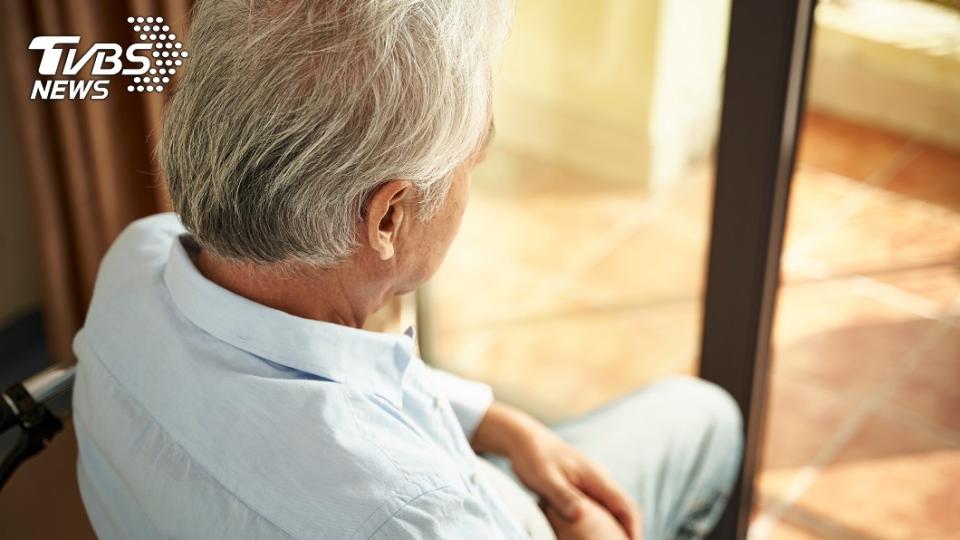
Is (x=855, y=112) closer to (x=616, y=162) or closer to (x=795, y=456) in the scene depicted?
(x=616, y=162)

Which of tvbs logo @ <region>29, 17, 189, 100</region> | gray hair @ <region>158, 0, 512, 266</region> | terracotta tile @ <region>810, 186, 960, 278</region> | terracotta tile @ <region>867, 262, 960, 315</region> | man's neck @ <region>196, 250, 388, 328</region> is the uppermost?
A: gray hair @ <region>158, 0, 512, 266</region>

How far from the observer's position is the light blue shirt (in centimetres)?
102

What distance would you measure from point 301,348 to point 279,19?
1.01 ft

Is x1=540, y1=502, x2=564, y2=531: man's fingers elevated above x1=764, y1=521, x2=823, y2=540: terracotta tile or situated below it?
above

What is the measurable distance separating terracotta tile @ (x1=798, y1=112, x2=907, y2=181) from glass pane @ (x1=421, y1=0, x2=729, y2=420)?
165 mm

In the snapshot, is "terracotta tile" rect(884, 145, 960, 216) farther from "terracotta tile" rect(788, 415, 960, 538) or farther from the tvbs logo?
the tvbs logo

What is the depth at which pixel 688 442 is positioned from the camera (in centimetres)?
163

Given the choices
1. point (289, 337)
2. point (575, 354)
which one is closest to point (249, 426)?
point (289, 337)

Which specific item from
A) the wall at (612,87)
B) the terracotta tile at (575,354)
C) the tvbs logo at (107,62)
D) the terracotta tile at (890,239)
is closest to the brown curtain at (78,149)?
the tvbs logo at (107,62)

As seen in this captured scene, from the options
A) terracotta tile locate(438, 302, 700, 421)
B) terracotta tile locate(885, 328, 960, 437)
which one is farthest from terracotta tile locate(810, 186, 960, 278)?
terracotta tile locate(438, 302, 700, 421)

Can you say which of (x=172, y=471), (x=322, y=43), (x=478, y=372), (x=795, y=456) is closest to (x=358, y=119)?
(x=322, y=43)

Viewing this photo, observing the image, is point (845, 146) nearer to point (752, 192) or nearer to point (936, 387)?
point (752, 192)

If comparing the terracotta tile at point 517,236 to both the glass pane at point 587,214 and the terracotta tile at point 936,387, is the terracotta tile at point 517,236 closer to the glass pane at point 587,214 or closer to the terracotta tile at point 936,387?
the glass pane at point 587,214

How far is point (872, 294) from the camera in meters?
2.04
